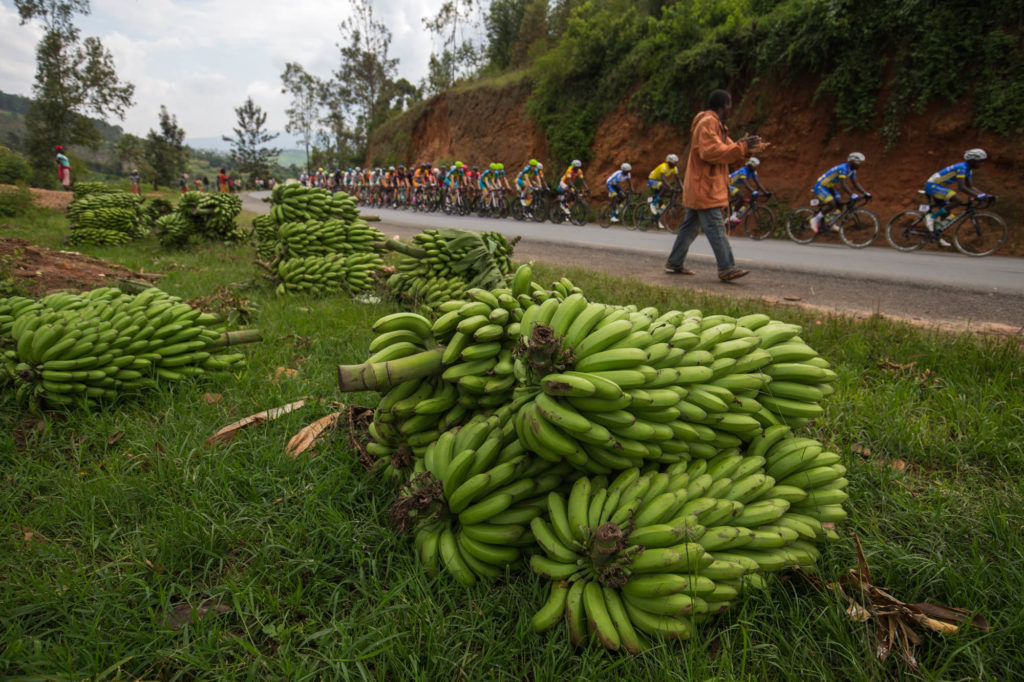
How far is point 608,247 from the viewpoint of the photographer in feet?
36.5

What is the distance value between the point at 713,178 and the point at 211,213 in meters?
7.55

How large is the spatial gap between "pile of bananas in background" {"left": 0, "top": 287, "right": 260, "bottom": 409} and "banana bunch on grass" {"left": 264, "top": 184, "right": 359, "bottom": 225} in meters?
2.34

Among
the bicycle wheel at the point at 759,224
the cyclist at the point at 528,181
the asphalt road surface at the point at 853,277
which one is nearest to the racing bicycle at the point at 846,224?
the bicycle wheel at the point at 759,224

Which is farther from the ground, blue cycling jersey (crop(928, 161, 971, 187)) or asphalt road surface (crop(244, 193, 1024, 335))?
blue cycling jersey (crop(928, 161, 971, 187))

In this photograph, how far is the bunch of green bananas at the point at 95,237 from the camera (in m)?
8.56

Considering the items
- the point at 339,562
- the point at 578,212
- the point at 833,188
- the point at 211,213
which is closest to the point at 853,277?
the point at 833,188

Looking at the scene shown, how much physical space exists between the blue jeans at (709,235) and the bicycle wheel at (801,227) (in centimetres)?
799

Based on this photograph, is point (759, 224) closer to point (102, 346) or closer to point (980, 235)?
point (980, 235)

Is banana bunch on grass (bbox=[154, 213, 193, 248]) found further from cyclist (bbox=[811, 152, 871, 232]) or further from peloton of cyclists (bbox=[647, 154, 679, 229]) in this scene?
cyclist (bbox=[811, 152, 871, 232])

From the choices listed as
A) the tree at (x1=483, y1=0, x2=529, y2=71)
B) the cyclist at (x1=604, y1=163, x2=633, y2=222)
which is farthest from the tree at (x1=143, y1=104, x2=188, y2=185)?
the cyclist at (x1=604, y1=163, x2=633, y2=222)

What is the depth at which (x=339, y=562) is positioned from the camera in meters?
1.68

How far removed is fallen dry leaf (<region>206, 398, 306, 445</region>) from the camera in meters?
2.32

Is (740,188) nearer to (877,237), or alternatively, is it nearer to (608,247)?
(877,237)

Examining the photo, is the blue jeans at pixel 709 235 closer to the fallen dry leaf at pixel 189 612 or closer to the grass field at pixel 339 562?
the grass field at pixel 339 562
